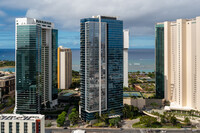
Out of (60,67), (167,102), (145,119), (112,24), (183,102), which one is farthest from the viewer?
(60,67)

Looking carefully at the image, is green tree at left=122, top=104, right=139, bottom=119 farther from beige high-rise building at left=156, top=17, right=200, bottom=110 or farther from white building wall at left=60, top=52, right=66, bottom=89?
white building wall at left=60, top=52, right=66, bottom=89

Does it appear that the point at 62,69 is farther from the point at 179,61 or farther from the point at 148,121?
the point at 148,121

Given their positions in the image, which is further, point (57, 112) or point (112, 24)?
point (57, 112)

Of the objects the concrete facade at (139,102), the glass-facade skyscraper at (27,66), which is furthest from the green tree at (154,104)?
Result: the glass-facade skyscraper at (27,66)

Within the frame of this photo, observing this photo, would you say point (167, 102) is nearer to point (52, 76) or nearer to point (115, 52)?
point (115, 52)

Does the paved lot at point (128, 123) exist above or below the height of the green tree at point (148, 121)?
below

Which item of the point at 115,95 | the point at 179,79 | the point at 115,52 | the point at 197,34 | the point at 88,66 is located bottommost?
the point at 115,95

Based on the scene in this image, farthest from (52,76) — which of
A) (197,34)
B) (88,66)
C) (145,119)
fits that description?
(197,34)

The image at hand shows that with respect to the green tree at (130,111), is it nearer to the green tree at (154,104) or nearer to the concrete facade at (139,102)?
the concrete facade at (139,102)
